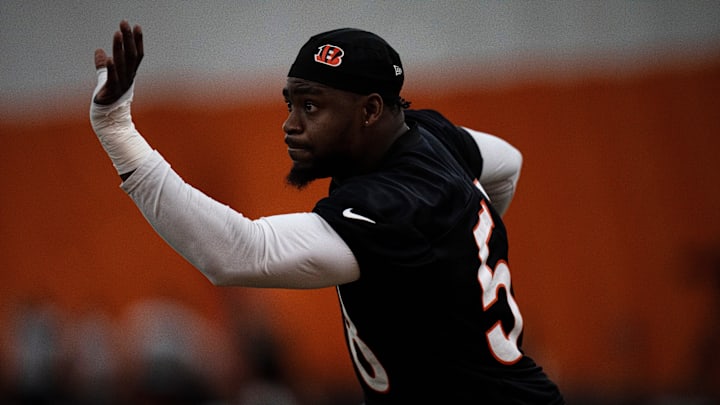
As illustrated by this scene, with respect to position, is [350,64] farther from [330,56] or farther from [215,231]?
[215,231]

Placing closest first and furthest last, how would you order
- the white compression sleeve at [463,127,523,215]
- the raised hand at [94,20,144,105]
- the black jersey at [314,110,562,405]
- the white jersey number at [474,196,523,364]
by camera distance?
the raised hand at [94,20,144,105]
the black jersey at [314,110,562,405]
the white jersey number at [474,196,523,364]
the white compression sleeve at [463,127,523,215]

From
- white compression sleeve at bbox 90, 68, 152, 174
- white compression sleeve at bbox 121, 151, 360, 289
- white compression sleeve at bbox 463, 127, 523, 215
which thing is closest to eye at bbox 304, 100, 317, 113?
white compression sleeve at bbox 121, 151, 360, 289

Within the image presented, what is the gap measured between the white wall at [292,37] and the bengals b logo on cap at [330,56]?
5.12 meters

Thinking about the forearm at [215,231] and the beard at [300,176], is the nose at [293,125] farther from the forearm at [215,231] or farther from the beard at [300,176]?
the forearm at [215,231]

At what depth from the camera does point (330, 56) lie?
234cm

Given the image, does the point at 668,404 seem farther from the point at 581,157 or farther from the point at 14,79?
the point at 14,79

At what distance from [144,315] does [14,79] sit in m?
2.53

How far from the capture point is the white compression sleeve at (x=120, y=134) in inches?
84.4

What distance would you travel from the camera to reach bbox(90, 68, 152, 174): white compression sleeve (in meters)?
2.14

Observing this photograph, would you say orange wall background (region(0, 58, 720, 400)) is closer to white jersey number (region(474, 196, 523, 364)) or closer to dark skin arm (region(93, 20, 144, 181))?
white jersey number (region(474, 196, 523, 364))

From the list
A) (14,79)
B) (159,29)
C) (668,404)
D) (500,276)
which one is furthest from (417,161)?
(14,79)

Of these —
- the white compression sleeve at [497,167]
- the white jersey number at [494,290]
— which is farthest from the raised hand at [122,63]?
the white compression sleeve at [497,167]

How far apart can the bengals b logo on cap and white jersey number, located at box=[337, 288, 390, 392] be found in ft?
1.85

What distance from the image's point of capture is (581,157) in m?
7.08
